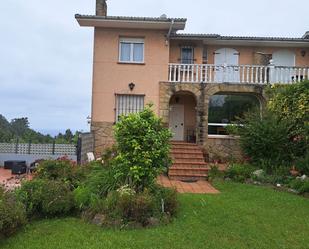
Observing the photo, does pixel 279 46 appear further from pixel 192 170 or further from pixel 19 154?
pixel 19 154

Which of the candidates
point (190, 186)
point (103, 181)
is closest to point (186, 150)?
point (190, 186)

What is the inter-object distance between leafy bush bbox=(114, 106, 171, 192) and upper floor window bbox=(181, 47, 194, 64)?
1045 cm

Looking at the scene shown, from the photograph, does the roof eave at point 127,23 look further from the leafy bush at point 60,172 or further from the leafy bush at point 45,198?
the leafy bush at point 45,198

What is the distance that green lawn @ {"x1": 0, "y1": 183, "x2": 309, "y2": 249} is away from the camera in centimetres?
557

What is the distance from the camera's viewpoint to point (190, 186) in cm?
1105

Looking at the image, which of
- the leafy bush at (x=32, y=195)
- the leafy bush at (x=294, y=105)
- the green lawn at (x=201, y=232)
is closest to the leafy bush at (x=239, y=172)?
the leafy bush at (x=294, y=105)

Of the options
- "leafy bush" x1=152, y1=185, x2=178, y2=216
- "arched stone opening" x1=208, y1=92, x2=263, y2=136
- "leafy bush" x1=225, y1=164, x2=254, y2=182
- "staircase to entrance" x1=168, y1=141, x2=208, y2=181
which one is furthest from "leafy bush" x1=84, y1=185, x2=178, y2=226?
"arched stone opening" x1=208, y1=92, x2=263, y2=136

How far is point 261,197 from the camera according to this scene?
361 inches

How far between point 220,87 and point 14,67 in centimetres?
1231

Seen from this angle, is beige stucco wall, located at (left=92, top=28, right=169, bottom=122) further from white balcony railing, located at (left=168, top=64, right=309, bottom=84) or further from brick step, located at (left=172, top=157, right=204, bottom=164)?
brick step, located at (left=172, top=157, right=204, bottom=164)

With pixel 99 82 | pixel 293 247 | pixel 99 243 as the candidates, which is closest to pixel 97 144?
pixel 99 82

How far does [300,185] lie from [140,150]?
5.82 metres

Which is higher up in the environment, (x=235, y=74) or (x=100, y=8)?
(x=100, y=8)

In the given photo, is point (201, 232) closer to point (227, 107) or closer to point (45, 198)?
point (45, 198)
